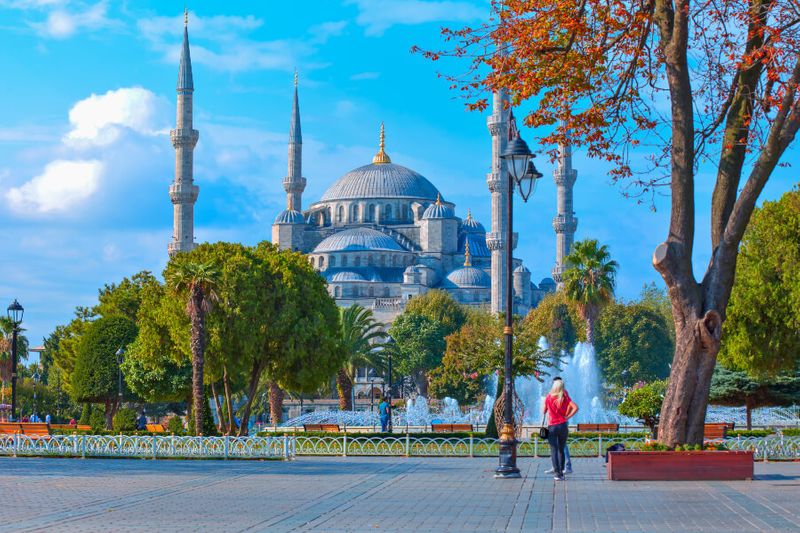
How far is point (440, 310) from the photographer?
82.1 metres

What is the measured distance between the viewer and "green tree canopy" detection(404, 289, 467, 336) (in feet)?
266

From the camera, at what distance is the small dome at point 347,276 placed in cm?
10194

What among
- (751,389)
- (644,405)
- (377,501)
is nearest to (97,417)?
(751,389)

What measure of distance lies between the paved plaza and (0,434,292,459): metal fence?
10.6 ft

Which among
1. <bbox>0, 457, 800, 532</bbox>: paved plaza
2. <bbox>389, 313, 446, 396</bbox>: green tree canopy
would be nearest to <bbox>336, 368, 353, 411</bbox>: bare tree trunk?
<bbox>389, 313, 446, 396</bbox>: green tree canopy

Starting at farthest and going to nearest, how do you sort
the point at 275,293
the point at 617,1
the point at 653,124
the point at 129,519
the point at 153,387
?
1. the point at 153,387
2. the point at 275,293
3. the point at 653,124
4. the point at 617,1
5. the point at 129,519

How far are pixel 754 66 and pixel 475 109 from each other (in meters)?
3.55

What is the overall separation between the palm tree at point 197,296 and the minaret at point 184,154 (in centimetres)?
4563

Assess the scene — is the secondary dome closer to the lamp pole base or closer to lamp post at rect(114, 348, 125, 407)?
lamp post at rect(114, 348, 125, 407)

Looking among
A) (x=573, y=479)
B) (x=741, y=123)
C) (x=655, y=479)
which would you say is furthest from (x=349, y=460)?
(x=741, y=123)

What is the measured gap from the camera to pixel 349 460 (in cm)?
2277

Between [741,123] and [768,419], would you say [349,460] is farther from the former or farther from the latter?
[768,419]

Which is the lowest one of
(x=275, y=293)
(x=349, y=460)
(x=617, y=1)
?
(x=349, y=460)

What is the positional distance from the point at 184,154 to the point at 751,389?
47691 millimetres
